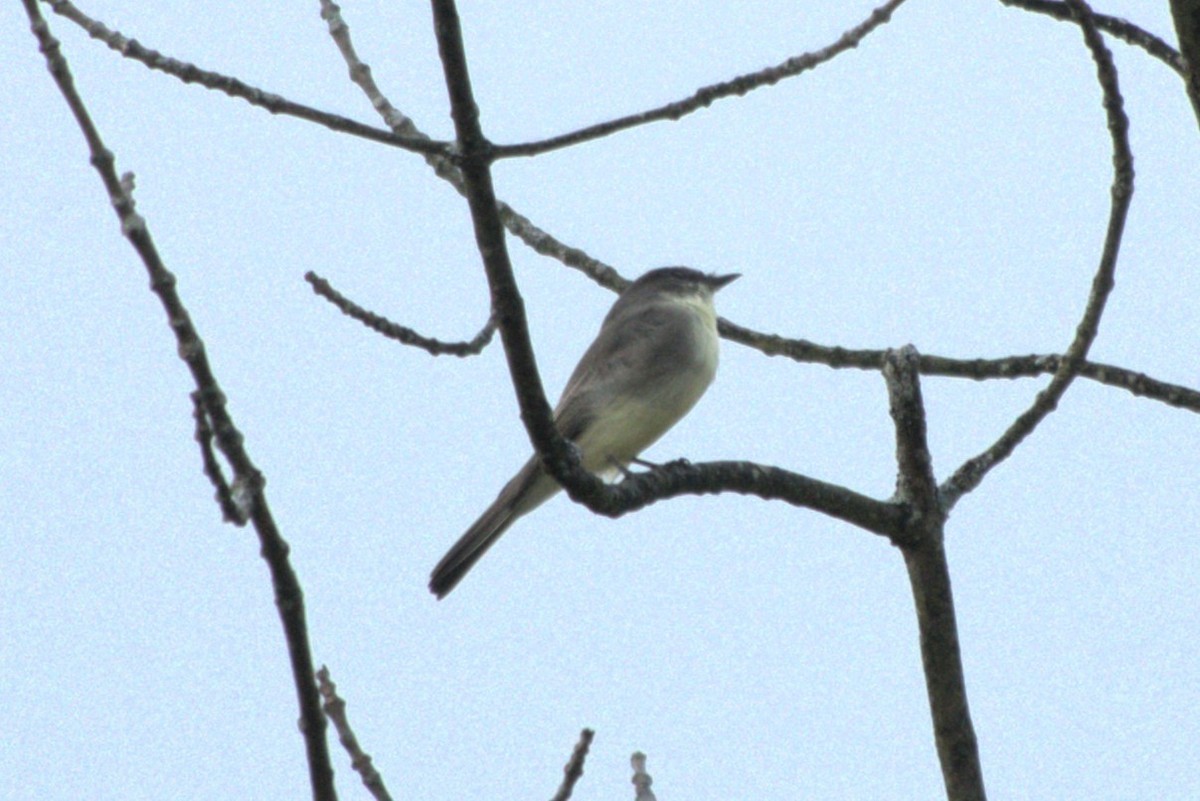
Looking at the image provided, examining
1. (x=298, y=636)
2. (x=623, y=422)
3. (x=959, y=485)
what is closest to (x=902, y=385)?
(x=959, y=485)

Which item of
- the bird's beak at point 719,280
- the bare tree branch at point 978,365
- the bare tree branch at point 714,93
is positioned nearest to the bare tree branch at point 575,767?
the bare tree branch at point 714,93

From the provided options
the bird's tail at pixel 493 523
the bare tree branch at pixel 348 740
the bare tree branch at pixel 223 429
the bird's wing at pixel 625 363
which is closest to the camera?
the bare tree branch at pixel 223 429

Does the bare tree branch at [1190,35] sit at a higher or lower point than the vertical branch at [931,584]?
higher

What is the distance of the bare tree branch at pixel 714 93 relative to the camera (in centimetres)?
303

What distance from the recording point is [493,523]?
22.1 ft

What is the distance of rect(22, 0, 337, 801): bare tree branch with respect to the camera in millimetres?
1876

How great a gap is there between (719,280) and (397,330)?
5932mm

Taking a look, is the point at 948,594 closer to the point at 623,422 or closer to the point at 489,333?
the point at 489,333

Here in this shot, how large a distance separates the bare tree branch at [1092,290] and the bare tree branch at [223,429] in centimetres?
228

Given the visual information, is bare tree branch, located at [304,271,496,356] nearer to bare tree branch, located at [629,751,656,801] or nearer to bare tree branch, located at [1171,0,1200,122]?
bare tree branch, located at [629,751,656,801]

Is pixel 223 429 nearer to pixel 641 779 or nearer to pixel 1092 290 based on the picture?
pixel 641 779

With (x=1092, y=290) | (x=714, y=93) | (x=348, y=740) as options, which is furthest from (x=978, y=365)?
(x=348, y=740)

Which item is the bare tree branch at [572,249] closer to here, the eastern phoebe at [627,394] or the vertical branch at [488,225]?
the vertical branch at [488,225]

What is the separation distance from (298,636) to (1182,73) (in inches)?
106
